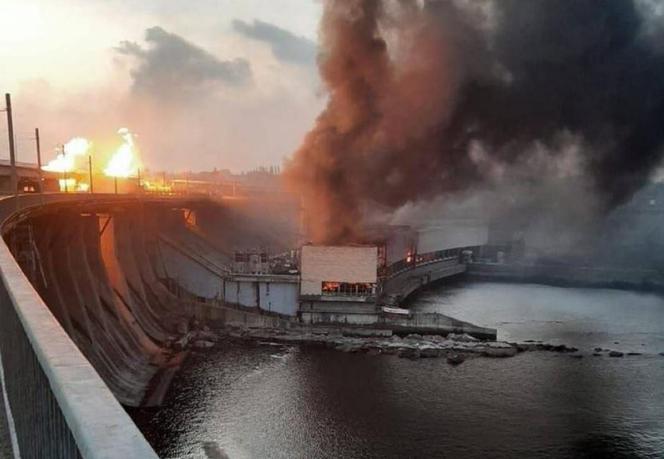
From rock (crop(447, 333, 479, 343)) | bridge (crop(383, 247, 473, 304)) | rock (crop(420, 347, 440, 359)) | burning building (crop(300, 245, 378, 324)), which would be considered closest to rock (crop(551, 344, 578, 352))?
rock (crop(447, 333, 479, 343))

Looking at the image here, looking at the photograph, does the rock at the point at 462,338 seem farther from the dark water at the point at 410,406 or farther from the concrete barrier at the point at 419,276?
the concrete barrier at the point at 419,276

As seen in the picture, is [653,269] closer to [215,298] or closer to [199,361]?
[215,298]

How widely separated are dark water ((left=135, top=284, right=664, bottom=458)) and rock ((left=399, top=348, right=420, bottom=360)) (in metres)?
0.46

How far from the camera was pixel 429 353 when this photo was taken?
27719mm

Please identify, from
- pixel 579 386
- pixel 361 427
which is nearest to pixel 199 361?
pixel 361 427

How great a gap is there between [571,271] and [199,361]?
42358mm

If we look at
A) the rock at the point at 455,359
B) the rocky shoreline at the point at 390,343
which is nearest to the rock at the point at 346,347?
the rocky shoreline at the point at 390,343

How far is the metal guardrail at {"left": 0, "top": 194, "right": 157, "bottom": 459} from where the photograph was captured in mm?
1593

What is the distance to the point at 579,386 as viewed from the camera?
24.3 meters

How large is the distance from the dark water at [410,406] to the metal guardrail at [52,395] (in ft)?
50.5

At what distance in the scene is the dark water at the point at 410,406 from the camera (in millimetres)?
18438

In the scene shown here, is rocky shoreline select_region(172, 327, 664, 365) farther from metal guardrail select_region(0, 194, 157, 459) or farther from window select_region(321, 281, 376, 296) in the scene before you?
metal guardrail select_region(0, 194, 157, 459)

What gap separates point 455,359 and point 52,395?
2654 centimetres

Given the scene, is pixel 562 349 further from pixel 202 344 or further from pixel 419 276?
pixel 419 276
